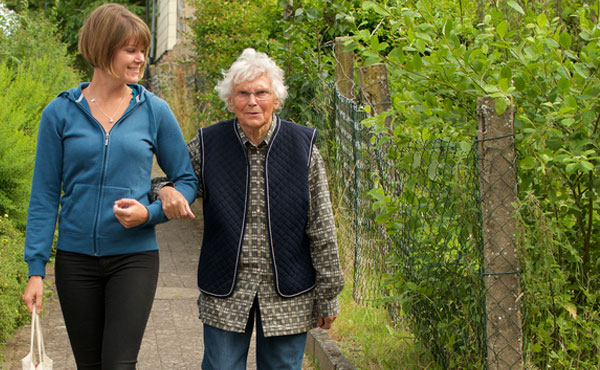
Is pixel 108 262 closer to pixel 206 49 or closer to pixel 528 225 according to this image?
pixel 528 225

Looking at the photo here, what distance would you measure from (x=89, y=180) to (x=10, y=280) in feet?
7.89

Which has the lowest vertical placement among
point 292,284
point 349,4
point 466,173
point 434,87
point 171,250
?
point 171,250

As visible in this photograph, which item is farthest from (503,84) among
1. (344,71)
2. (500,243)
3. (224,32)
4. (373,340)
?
(224,32)

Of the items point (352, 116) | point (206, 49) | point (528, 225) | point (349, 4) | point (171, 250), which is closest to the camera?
point (528, 225)

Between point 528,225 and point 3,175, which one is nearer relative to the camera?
point 528,225

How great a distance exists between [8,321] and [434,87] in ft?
10.5

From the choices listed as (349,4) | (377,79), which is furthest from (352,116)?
(349,4)

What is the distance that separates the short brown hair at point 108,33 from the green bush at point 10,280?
2.43 m

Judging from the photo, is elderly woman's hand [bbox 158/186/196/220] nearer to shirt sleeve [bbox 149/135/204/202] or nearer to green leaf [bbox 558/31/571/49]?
shirt sleeve [bbox 149/135/204/202]

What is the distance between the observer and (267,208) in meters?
3.51

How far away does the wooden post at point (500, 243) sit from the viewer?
3.60m

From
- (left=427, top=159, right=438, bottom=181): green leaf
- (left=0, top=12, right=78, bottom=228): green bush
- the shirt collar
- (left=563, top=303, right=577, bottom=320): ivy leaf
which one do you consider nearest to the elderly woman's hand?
the shirt collar

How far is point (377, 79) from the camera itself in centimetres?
611

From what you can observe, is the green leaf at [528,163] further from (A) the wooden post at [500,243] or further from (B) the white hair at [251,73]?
(B) the white hair at [251,73]
